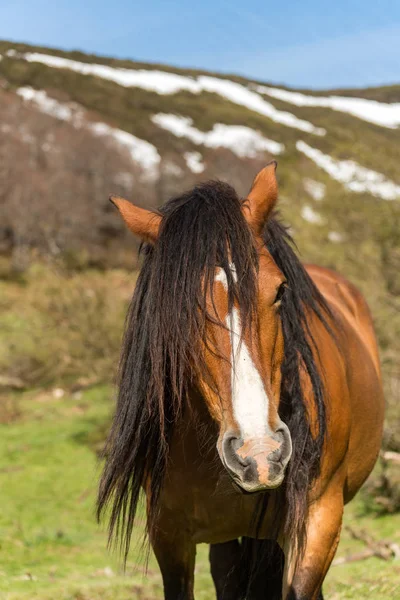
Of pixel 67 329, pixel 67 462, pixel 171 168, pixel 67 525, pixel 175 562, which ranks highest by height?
pixel 175 562

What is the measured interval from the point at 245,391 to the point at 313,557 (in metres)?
0.94

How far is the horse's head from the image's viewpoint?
1.91 metres

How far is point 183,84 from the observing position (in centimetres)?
5284

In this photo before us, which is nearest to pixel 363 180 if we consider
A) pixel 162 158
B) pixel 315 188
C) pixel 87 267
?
pixel 315 188

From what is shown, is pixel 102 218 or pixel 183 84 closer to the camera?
pixel 102 218

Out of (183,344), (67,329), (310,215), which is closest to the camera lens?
(183,344)

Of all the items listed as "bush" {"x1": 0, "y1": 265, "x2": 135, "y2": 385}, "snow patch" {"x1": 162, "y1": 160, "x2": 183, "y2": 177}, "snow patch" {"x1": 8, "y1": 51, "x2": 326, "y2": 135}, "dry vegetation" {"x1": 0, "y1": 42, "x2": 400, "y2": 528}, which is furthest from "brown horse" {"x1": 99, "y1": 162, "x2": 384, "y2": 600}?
"snow patch" {"x1": 8, "y1": 51, "x2": 326, "y2": 135}

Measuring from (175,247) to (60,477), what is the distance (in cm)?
828

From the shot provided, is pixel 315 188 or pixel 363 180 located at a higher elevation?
pixel 363 180

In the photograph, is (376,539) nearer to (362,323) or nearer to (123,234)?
(362,323)

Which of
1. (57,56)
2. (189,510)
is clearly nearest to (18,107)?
(57,56)

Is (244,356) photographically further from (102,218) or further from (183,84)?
(183,84)

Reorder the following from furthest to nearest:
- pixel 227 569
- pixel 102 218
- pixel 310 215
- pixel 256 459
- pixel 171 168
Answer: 1. pixel 171 168
2. pixel 102 218
3. pixel 310 215
4. pixel 227 569
5. pixel 256 459

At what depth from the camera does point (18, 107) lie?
110 ft
